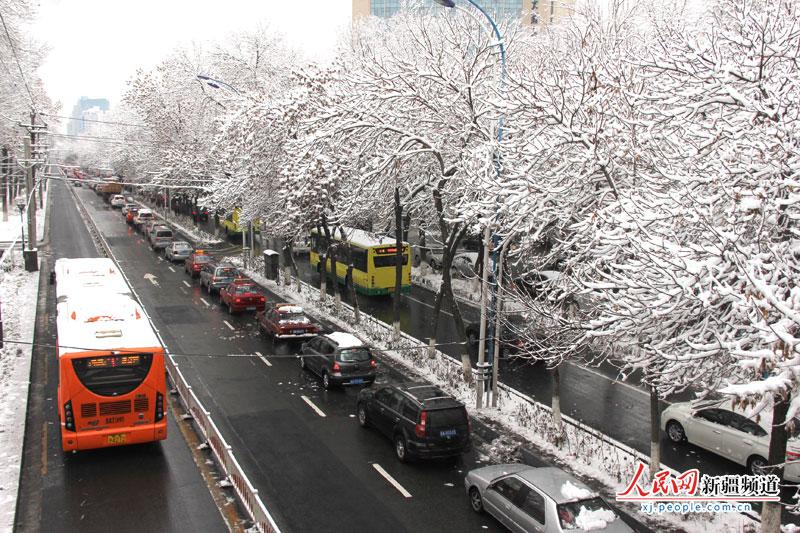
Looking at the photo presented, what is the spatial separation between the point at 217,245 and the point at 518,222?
45498mm

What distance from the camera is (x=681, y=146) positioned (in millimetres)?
12539

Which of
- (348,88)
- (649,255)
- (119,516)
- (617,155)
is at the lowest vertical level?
(119,516)

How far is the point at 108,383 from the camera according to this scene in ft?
47.6

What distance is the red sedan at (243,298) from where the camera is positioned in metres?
30.9

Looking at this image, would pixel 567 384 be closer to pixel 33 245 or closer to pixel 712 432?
pixel 712 432

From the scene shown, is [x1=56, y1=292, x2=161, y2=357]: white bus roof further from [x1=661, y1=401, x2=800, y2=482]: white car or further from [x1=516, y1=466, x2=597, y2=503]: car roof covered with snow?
[x1=661, y1=401, x2=800, y2=482]: white car

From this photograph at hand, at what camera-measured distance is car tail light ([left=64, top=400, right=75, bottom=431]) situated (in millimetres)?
14195

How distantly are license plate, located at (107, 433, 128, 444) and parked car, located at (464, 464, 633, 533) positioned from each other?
24.6 ft

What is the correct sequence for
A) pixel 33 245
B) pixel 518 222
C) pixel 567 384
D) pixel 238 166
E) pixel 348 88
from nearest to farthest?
pixel 518 222
pixel 567 384
pixel 348 88
pixel 238 166
pixel 33 245

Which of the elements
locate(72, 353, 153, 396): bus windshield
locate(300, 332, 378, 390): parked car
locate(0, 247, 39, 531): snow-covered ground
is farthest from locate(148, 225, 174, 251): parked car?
locate(72, 353, 153, 396): bus windshield

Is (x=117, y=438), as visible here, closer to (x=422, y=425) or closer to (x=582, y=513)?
(x=422, y=425)

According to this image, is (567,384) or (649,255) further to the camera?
(567,384)

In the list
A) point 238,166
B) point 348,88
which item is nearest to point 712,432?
point 348,88

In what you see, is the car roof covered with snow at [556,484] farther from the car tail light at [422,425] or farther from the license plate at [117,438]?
the license plate at [117,438]
